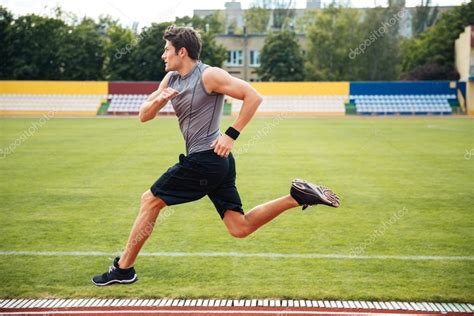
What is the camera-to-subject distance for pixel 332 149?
2092 cm

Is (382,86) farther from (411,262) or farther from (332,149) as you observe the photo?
(411,262)

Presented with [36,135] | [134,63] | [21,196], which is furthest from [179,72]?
[134,63]

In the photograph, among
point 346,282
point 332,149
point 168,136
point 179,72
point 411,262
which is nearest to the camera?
point 179,72

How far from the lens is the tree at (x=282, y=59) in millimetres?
70875

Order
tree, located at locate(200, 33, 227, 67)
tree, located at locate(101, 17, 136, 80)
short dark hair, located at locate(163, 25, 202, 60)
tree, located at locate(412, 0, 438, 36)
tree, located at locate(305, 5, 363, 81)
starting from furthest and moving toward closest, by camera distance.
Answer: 1. tree, located at locate(412, 0, 438, 36)
2. tree, located at locate(305, 5, 363, 81)
3. tree, located at locate(200, 33, 227, 67)
4. tree, located at locate(101, 17, 136, 80)
5. short dark hair, located at locate(163, 25, 202, 60)

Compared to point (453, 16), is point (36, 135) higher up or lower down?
lower down

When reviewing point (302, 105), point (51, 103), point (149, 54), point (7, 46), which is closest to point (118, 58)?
point (149, 54)

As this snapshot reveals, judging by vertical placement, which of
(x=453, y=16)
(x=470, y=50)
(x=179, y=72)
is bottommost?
(x=179, y=72)

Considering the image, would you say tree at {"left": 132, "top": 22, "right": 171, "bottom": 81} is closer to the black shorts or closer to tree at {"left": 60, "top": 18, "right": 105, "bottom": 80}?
tree at {"left": 60, "top": 18, "right": 105, "bottom": 80}

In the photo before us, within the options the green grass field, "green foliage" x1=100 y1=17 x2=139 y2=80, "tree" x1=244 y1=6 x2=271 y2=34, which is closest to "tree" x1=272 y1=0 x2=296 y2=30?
"tree" x1=244 y1=6 x2=271 y2=34

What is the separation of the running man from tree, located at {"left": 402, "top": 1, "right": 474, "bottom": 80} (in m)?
59.3

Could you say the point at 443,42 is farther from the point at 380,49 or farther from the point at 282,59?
the point at 282,59

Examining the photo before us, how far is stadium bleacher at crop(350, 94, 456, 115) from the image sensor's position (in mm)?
49500

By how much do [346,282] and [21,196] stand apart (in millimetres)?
7349
